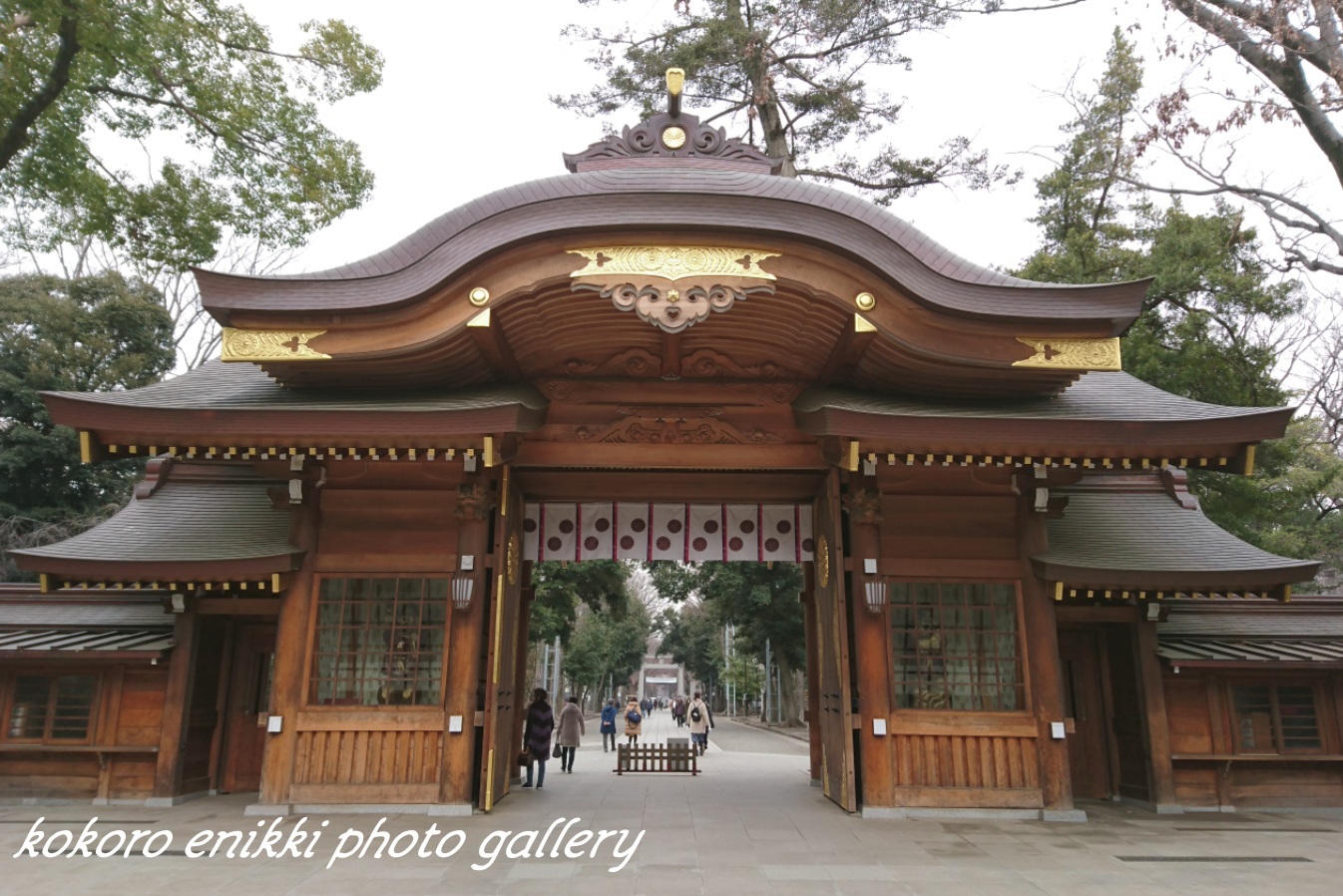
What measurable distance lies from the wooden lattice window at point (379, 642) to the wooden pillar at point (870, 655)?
4.52 m

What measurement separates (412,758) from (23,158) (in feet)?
25.6

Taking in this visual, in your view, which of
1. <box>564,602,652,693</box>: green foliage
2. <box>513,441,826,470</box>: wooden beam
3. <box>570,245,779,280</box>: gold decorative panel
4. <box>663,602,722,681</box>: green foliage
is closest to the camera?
<box>570,245,779,280</box>: gold decorative panel

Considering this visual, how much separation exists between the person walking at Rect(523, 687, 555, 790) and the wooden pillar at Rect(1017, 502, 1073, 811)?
19.6ft

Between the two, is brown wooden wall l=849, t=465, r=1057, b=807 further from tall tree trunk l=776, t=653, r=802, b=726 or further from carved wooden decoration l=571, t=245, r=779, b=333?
tall tree trunk l=776, t=653, r=802, b=726

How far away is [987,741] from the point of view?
8703 millimetres

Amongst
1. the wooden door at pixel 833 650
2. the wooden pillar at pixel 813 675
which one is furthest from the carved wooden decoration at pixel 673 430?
the wooden pillar at pixel 813 675

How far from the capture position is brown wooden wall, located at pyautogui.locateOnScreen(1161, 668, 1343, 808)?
9.58m

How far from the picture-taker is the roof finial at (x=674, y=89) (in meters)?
9.45

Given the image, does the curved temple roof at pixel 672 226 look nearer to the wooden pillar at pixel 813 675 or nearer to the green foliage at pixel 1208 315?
the wooden pillar at pixel 813 675

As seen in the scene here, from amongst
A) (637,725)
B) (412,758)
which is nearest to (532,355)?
(412,758)

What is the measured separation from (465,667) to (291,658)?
1.84m

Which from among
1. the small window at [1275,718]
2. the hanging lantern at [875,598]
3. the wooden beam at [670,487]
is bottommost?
the small window at [1275,718]

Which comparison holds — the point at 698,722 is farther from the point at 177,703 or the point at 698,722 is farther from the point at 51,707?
the point at 51,707

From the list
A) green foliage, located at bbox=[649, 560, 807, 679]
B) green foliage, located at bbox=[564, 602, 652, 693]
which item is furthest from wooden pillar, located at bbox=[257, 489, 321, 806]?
green foliage, located at bbox=[564, 602, 652, 693]
